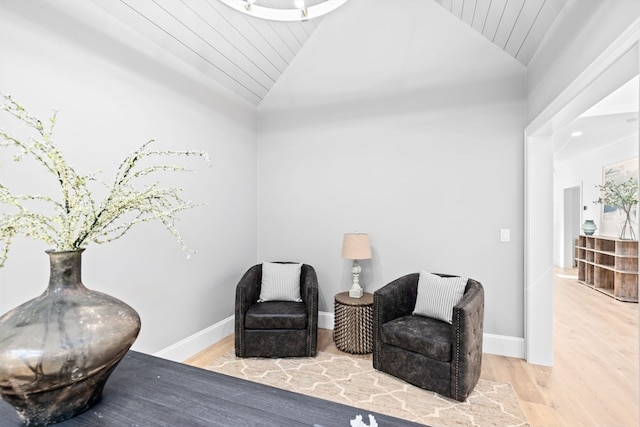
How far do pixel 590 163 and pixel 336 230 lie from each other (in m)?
6.26

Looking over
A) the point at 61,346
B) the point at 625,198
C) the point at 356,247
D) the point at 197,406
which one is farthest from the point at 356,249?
the point at 625,198

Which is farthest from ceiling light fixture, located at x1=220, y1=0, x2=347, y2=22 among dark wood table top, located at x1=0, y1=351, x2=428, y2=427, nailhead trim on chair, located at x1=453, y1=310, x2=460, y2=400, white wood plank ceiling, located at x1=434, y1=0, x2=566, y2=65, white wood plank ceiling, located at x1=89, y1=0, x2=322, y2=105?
nailhead trim on chair, located at x1=453, y1=310, x2=460, y2=400

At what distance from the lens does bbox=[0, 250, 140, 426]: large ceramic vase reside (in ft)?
2.32

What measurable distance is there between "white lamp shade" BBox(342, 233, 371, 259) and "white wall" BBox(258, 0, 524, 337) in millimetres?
322

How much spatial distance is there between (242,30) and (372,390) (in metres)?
3.22

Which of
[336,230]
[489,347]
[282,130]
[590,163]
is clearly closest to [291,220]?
[336,230]

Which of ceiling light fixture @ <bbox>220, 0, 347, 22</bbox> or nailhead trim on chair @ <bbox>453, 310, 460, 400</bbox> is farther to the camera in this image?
nailhead trim on chair @ <bbox>453, 310, 460, 400</bbox>

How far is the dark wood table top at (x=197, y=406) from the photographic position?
0.79m

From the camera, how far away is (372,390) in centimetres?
230

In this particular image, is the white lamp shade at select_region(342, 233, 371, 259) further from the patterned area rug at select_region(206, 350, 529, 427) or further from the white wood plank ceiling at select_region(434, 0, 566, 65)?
the white wood plank ceiling at select_region(434, 0, 566, 65)

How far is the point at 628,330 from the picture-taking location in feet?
11.5

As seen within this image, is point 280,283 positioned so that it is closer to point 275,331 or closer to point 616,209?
point 275,331

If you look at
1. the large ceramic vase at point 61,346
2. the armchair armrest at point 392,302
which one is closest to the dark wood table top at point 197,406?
the large ceramic vase at point 61,346

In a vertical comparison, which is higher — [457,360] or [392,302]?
[392,302]
